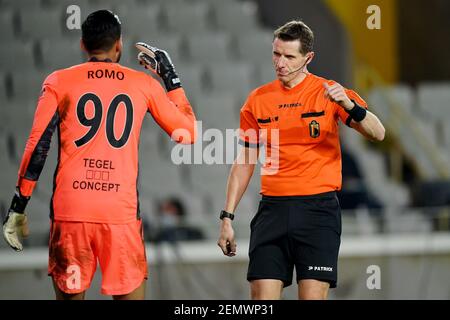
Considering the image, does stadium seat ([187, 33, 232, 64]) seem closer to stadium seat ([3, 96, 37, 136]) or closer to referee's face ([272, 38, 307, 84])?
stadium seat ([3, 96, 37, 136])

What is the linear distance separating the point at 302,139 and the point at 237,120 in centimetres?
529

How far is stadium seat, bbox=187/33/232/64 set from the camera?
37.1ft

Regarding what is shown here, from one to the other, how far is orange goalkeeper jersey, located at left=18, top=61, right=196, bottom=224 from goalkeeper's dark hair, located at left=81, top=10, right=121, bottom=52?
10cm

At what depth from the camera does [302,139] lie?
5344 millimetres

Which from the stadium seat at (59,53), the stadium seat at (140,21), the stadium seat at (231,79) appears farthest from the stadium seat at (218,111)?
the stadium seat at (59,53)

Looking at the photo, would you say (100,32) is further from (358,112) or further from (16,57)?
(16,57)

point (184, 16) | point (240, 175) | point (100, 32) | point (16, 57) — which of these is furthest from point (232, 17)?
point (100, 32)

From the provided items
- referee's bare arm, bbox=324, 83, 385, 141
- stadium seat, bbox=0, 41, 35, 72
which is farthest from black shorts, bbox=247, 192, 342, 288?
stadium seat, bbox=0, 41, 35, 72

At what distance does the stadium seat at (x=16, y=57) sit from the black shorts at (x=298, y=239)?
540 cm

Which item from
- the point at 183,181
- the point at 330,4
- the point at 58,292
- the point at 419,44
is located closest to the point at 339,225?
the point at 58,292

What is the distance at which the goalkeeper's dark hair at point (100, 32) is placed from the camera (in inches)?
197

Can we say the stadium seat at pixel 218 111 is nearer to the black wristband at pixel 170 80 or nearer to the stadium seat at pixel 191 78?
the stadium seat at pixel 191 78
